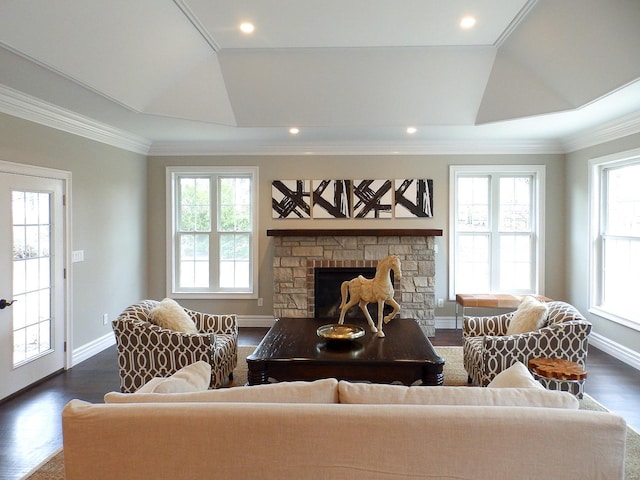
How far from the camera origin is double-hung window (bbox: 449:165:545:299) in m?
5.84

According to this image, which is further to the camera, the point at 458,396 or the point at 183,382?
the point at 183,382

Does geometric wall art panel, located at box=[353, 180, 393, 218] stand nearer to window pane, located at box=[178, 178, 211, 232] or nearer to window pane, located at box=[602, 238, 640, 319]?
window pane, located at box=[178, 178, 211, 232]

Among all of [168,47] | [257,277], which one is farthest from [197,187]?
[168,47]

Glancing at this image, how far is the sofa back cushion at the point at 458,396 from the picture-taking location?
1604 millimetres

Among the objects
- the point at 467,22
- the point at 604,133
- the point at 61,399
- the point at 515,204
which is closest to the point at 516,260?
the point at 515,204

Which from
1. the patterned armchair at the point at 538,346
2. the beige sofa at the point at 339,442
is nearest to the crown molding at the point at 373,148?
the patterned armchair at the point at 538,346

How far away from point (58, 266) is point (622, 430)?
4.63 meters

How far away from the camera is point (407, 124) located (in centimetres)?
467

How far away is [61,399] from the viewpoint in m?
3.53

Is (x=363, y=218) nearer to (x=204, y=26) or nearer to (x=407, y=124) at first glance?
(x=407, y=124)

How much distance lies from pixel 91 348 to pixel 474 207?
17.2 feet

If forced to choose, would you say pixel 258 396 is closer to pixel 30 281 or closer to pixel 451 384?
pixel 451 384

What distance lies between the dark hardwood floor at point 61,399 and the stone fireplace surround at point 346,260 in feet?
6.62

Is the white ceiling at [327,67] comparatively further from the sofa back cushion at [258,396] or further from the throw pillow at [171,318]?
the sofa back cushion at [258,396]
